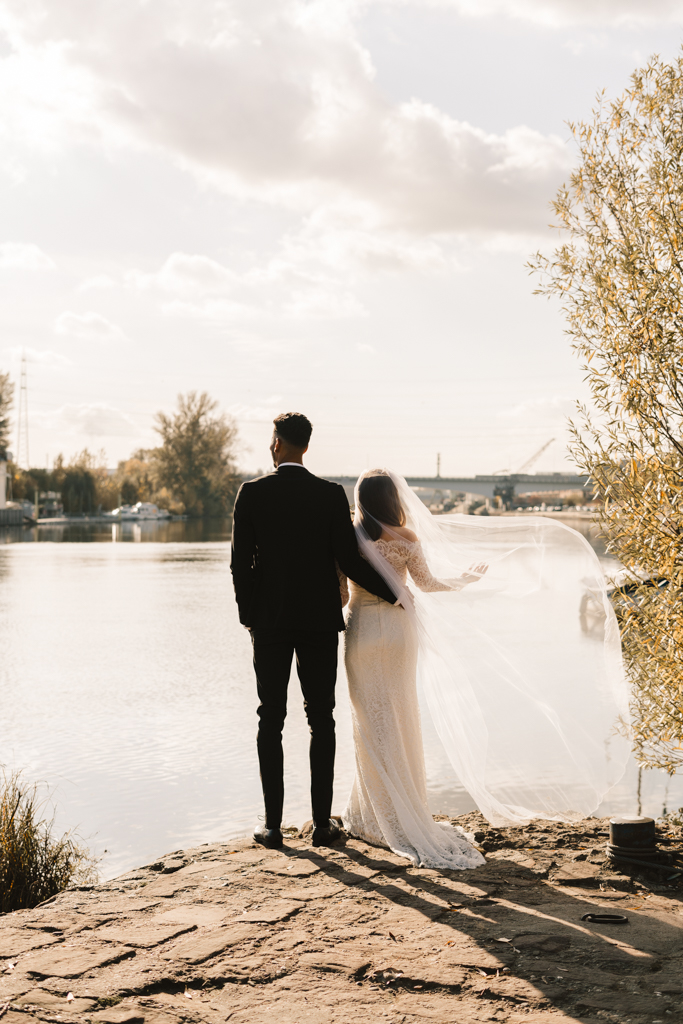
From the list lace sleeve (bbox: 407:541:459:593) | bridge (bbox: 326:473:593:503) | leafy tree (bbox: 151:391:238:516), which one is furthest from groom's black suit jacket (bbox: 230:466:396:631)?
leafy tree (bbox: 151:391:238:516)

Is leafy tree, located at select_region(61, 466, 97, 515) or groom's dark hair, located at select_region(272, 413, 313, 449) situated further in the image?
leafy tree, located at select_region(61, 466, 97, 515)

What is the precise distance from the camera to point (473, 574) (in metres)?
5.07

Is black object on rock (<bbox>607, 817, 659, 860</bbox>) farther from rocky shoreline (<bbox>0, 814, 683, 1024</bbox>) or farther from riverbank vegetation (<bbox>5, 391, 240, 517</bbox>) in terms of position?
riverbank vegetation (<bbox>5, 391, 240, 517</bbox>)

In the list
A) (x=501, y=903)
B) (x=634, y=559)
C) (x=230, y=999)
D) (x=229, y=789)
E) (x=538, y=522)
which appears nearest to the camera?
(x=230, y=999)

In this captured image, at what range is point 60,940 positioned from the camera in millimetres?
3504

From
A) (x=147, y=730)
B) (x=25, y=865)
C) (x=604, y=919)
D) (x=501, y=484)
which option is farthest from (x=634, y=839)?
(x=501, y=484)

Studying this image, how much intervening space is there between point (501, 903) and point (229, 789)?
5005 mm

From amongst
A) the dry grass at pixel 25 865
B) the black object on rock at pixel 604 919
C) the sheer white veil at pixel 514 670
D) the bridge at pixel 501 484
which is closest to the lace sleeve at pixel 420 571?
the sheer white veil at pixel 514 670

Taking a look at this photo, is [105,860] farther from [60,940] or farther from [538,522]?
[538,522]

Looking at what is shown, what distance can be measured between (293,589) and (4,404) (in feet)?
259

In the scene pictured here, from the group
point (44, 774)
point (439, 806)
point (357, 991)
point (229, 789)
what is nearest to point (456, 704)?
point (357, 991)

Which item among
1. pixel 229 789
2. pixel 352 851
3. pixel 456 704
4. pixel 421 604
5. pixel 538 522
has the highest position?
pixel 538 522

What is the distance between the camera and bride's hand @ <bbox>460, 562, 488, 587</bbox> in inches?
199

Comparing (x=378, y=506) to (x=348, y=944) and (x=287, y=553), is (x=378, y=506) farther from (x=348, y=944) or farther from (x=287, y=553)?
(x=348, y=944)
